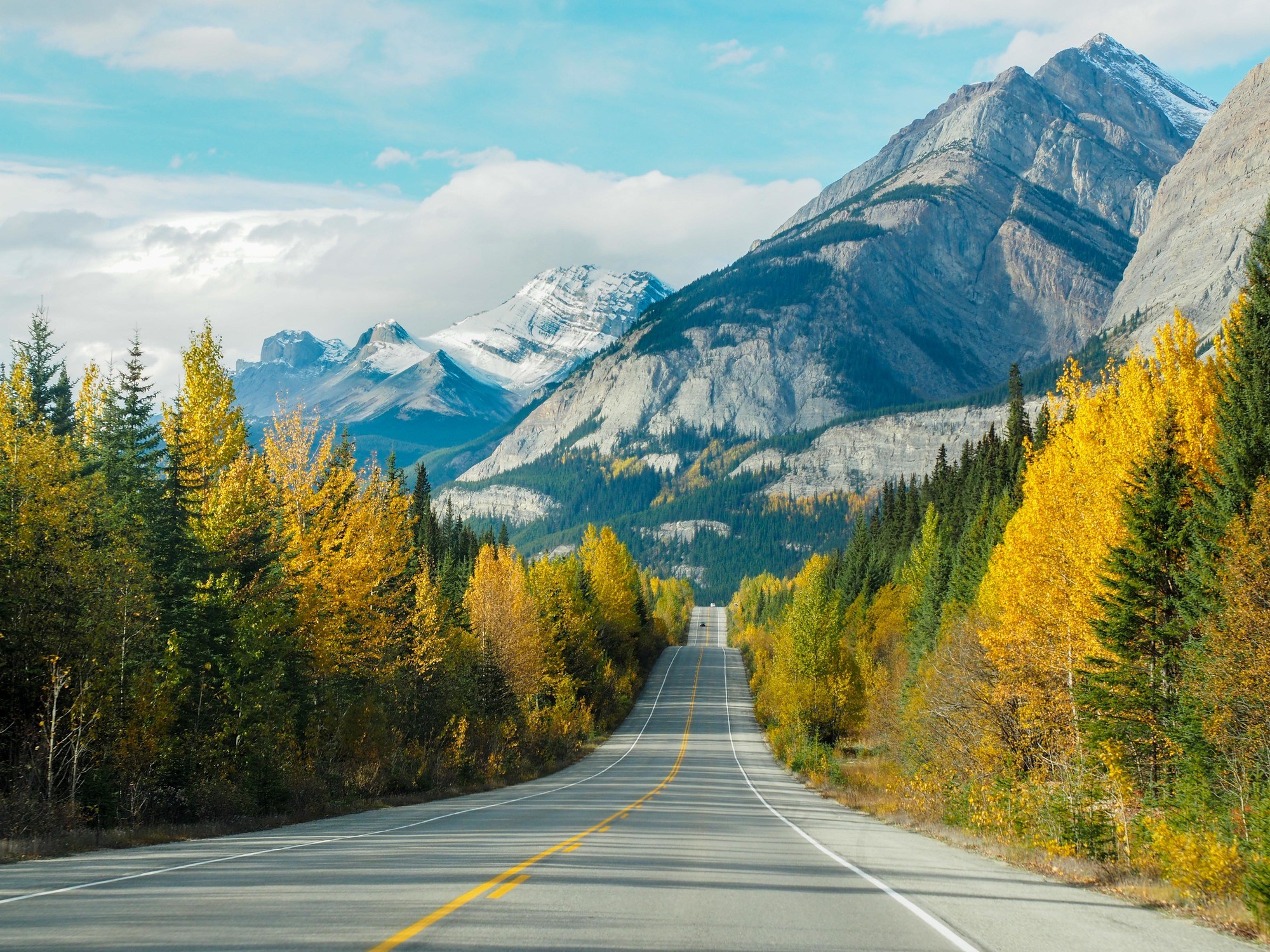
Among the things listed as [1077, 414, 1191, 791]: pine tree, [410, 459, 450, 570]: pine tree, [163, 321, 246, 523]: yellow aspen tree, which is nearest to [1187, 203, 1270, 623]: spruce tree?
[1077, 414, 1191, 791]: pine tree

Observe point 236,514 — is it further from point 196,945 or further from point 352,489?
point 196,945

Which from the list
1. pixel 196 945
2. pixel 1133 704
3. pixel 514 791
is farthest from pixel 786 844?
pixel 514 791

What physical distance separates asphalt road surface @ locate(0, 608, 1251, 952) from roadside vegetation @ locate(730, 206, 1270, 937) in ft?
6.73

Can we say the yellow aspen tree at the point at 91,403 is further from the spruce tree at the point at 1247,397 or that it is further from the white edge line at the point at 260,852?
the spruce tree at the point at 1247,397

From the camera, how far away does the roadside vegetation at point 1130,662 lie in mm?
16031

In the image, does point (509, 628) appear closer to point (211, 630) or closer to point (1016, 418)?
point (211, 630)

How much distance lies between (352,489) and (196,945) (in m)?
27.4

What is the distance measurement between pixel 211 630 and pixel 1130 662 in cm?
2307

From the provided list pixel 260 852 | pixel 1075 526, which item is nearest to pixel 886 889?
pixel 260 852

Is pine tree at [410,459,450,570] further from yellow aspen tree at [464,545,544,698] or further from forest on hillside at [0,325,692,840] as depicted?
forest on hillside at [0,325,692,840]

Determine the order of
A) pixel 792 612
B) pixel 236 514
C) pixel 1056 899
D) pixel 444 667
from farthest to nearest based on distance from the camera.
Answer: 1. pixel 792 612
2. pixel 444 667
3. pixel 236 514
4. pixel 1056 899

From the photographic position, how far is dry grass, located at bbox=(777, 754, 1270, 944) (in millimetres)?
10539

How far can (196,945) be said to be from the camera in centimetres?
732

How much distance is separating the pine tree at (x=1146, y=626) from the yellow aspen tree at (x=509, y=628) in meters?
29.3
